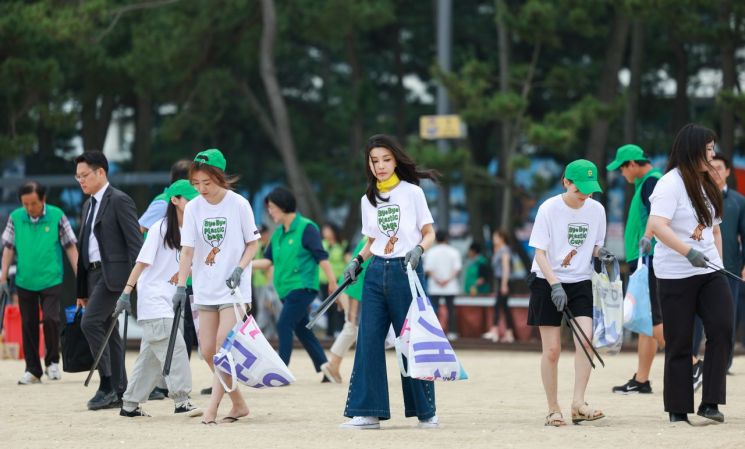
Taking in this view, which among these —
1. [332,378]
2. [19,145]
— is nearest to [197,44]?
[19,145]

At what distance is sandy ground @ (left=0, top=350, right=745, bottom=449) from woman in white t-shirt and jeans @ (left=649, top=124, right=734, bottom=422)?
0.26 metres

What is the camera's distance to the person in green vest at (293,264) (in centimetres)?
Result: 1273

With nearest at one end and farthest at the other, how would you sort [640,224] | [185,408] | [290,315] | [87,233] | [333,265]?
[185,408] < [87,233] < [640,224] < [290,315] < [333,265]

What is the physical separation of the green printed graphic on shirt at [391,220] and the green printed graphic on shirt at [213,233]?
0.99 meters

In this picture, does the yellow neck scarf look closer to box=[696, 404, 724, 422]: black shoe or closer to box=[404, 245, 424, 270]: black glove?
box=[404, 245, 424, 270]: black glove

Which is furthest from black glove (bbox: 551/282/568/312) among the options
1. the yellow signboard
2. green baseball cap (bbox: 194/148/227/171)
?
the yellow signboard

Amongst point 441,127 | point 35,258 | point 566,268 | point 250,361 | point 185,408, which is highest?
point 441,127

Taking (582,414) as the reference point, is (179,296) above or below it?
above

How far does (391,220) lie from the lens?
871 centimetres

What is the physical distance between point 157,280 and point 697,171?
3506 mm

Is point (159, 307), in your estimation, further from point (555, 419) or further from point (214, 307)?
point (555, 419)

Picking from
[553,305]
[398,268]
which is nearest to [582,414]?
[553,305]

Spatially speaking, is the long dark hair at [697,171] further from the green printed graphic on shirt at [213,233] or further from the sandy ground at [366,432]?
the green printed graphic on shirt at [213,233]

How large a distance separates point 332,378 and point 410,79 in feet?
62.7
